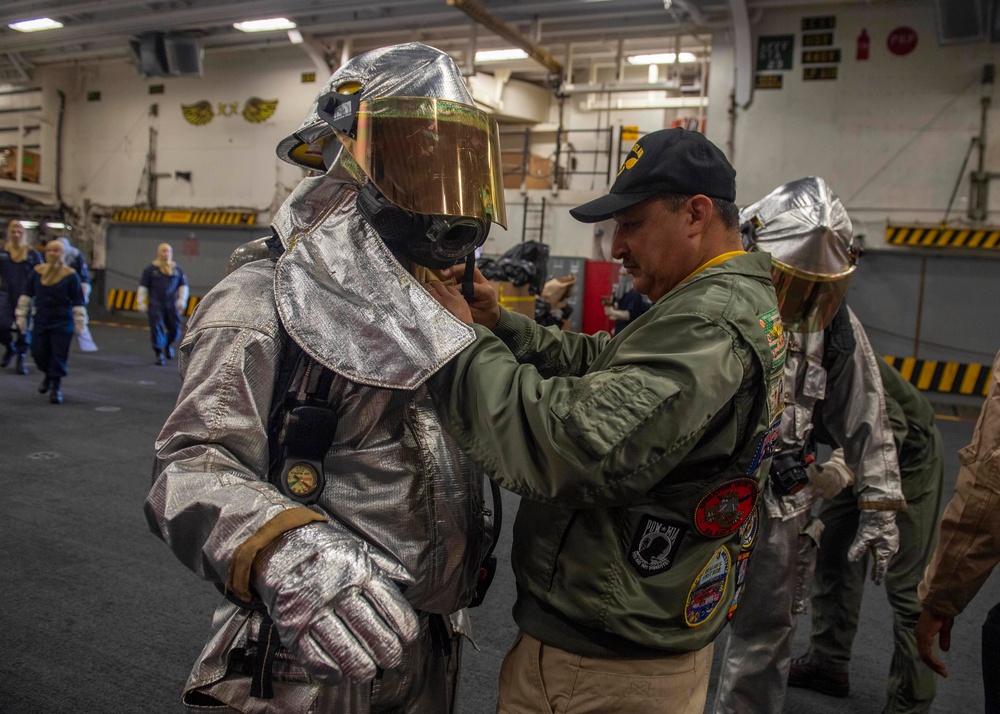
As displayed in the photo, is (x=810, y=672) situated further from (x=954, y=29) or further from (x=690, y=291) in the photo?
(x=954, y=29)

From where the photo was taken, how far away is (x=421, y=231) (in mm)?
1465

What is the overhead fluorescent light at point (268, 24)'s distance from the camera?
13.6 meters

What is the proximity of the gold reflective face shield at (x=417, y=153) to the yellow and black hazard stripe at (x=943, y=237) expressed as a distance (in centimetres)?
1088

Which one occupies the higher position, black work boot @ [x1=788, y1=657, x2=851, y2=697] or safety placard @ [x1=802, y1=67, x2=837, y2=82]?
safety placard @ [x1=802, y1=67, x2=837, y2=82]

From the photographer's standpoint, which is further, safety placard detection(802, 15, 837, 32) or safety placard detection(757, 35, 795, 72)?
safety placard detection(757, 35, 795, 72)

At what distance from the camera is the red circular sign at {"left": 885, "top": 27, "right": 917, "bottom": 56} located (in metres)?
10.7

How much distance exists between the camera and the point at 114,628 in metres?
3.30

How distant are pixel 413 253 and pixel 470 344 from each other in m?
0.29

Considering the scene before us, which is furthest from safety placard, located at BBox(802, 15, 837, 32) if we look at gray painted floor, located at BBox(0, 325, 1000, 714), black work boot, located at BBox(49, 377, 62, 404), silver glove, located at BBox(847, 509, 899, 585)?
black work boot, located at BBox(49, 377, 62, 404)

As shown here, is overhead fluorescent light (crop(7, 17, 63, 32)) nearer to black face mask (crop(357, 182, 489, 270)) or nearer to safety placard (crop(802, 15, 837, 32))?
safety placard (crop(802, 15, 837, 32))

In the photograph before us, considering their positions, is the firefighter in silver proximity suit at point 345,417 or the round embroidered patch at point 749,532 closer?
the firefighter in silver proximity suit at point 345,417

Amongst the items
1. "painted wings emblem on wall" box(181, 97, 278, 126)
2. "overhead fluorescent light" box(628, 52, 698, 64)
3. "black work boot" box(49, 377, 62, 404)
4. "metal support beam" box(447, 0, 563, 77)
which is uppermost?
"overhead fluorescent light" box(628, 52, 698, 64)

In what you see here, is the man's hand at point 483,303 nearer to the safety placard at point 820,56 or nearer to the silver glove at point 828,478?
the silver glove at point 828,478

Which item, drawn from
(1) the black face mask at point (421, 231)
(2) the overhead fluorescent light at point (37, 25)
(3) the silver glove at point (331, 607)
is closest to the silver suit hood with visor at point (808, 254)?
(1) the black face mask at point (421, 231)
